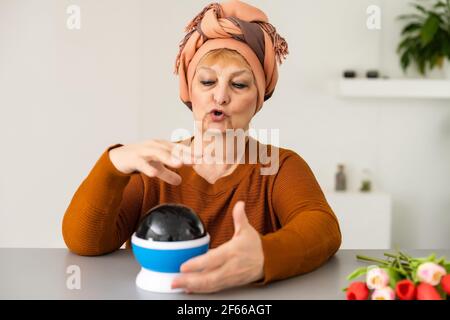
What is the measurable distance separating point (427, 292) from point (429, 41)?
2.91m

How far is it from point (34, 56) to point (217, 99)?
2600 millimetres

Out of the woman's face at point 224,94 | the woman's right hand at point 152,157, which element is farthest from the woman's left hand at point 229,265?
the woman's face at point 224,94

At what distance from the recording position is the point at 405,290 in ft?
2.96

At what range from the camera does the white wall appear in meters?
3.59

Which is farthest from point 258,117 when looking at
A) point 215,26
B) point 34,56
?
point 215,26

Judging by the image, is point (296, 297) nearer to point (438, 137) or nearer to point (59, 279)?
point (59, 279)

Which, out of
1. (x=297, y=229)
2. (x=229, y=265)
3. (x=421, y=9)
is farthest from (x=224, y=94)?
(x=421, y=9)

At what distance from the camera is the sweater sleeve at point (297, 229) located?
104 centimetres

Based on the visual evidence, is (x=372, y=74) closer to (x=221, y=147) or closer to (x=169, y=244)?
(x=221, y=147)

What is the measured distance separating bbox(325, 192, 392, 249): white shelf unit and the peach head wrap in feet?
7.43

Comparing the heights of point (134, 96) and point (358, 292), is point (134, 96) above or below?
above

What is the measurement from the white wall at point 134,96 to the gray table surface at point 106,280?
243 centimetres

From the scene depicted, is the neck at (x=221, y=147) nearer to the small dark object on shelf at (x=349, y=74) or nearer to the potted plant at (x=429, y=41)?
the small dark object on shelf at (x=349, y=74)

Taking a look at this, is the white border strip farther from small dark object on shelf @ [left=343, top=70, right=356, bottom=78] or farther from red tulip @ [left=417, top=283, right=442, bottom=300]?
small dark object on shelf @ [left=343, top=70, right=356, bottom=78]
